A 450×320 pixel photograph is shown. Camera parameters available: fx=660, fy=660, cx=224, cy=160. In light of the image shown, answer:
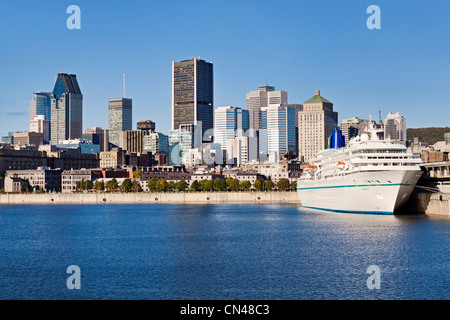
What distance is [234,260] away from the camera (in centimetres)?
5938

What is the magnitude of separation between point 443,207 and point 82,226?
5577 centimetres

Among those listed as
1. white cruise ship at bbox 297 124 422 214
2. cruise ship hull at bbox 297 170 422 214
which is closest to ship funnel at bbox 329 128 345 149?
white cruise ship at bbox 297 124 422 214

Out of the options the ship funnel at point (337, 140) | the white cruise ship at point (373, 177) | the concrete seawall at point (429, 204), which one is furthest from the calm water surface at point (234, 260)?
the ship funnel at point (337, 140)

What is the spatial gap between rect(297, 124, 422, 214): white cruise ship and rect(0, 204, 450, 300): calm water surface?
18.8 ft

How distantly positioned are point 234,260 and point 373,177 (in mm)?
46844

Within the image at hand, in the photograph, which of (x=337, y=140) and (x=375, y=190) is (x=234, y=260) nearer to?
(x=375, y=190)

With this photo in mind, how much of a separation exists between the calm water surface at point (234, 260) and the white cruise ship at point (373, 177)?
5.74 metres

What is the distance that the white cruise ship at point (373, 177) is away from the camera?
9925 centimetres

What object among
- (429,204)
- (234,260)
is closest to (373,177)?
(429,204)

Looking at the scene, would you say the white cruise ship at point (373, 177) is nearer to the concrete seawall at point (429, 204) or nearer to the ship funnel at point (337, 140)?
the concrete seawall at point (429, 204)

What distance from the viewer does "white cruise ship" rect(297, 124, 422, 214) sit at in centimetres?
9925
